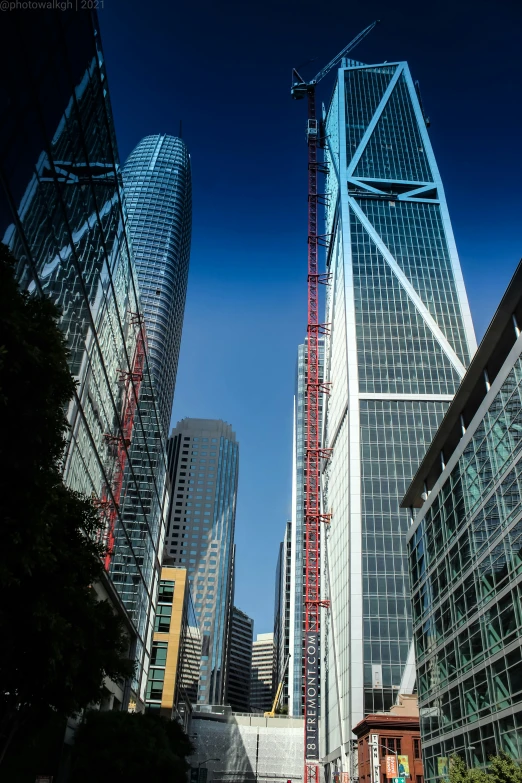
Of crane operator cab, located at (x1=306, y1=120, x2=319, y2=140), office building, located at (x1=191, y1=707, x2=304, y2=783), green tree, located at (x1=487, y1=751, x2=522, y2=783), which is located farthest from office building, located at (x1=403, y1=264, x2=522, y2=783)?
crane operator cab, located at (x1=306, y1=120, x2=319, y2=140)

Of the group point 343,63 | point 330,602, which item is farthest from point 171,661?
point 343,63

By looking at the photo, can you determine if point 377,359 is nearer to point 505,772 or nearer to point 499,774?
point 499,774

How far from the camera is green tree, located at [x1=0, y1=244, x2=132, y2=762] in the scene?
1540 centimetres

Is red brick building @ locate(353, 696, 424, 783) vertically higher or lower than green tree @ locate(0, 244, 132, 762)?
higher

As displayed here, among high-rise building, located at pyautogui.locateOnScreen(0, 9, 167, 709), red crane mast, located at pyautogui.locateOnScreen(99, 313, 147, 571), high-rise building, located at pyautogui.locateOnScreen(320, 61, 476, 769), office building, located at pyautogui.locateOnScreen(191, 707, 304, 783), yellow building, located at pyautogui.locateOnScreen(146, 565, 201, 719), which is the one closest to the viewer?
high-rise building, located at pyautogui.locateOnScreen(0, 9, 167, 709)

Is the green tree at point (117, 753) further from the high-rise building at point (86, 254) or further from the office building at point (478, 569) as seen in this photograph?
the office building at point (478, 569)

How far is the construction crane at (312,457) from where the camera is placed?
102 m

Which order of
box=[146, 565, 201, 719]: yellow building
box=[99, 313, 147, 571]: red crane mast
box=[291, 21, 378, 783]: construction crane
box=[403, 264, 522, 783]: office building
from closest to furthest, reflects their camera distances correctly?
box=[403, 264, 522, 783]: office building
box=[99, 313, 147, 571]: red crane mast
box=[146, 565, 201, 719]: yellow building
box=[291, 21, 378, 783]: construction crane

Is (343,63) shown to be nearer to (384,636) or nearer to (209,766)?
(384,636)

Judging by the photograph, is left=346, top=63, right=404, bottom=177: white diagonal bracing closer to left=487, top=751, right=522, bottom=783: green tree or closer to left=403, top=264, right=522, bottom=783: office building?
left=403, top=264, right=522, bottom=783: office building

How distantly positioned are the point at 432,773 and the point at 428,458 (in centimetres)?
2120

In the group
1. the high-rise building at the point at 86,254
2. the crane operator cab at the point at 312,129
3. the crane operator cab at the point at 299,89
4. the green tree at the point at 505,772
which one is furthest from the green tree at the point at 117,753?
the crane operator cab at the point at 299,89

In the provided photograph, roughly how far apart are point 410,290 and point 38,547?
11031 cm

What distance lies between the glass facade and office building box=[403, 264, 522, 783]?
6 centimetres
